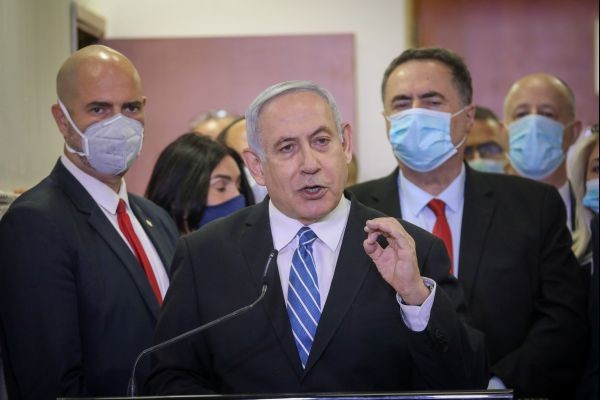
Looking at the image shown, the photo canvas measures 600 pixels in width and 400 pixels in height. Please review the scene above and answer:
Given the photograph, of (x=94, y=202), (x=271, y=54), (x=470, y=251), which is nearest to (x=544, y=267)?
(x=470, y=251)

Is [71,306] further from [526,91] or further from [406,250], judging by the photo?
[526,91]

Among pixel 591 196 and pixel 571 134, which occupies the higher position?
pixel 571 134

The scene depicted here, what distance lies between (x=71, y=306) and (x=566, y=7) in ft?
14.9

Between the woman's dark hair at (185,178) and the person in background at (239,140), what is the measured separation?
356 millimetres

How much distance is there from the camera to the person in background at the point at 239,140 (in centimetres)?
438

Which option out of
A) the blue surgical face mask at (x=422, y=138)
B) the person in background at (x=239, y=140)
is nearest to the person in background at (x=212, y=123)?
the person in background at (x=239, y=140)

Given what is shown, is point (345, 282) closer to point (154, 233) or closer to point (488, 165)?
point (154, 233)

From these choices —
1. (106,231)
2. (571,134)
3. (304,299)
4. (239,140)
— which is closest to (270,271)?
(304,299)

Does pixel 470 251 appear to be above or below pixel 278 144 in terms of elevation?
below

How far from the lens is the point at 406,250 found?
2289 mm

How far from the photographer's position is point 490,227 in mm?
3350

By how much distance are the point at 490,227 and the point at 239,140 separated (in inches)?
59.6

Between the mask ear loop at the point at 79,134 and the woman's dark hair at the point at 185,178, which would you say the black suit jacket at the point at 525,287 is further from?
the mask ear loop at the point at 79,134

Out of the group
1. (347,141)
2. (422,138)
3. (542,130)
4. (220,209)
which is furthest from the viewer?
(542,130)
